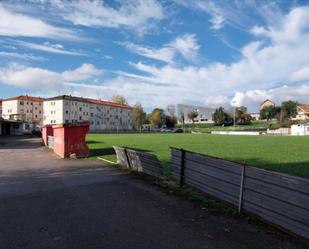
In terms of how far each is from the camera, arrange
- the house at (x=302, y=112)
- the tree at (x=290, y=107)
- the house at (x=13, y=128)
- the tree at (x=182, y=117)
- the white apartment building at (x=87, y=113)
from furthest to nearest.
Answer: the tree at (x=182, y=117) < the tree at (x=290, y=107) < the house at (x=302, y=112) < the white apartment building at (x=87, y=113) < the house at (x=13, y=128)

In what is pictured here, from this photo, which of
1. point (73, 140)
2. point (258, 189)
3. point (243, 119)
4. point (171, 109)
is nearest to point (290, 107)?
point (243, 119)

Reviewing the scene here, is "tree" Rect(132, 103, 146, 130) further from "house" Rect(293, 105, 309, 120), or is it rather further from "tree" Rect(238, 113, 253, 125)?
"house" Rect(293, 105, 309, 120)

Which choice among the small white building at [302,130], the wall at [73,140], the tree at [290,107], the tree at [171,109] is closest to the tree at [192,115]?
the tree at [171,109]

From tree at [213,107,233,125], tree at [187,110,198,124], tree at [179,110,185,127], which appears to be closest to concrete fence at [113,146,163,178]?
tree at [213,107,233,125]

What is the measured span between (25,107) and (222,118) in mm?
82316

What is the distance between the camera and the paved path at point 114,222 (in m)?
5.21

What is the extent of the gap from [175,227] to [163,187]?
379 cm

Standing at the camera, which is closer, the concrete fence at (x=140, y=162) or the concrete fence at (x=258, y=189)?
the concrete fence at (x=258, y=189)

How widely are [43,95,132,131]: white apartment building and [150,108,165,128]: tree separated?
10.4 metres

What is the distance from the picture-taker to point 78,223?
249 inches

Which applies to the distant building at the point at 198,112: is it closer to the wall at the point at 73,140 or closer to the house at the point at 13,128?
the house at the point at 13,128

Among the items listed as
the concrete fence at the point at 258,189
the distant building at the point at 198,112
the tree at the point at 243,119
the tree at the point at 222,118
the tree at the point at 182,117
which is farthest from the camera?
the distant building at the point at 198,112

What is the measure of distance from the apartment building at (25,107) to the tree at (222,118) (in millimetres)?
73725

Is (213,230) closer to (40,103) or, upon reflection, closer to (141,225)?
(141,225)
